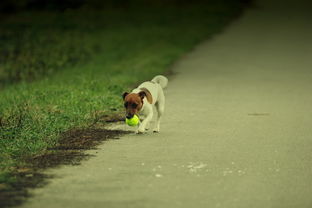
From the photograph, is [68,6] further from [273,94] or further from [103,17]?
[273,94]

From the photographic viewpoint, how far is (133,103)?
959cm

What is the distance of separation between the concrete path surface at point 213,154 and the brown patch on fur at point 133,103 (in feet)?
1.39

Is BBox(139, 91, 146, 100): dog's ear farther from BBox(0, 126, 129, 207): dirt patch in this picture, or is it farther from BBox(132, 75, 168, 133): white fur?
BBox(0, 126, 129, 207): dirt patch

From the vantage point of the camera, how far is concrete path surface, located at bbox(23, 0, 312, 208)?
283 inches

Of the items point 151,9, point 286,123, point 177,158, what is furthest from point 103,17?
point 177,158

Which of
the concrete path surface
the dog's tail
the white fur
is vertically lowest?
the concrete path surface

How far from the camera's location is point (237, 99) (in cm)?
1356

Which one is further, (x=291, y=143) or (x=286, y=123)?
(x=286, y=123)

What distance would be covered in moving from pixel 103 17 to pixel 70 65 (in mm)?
12480

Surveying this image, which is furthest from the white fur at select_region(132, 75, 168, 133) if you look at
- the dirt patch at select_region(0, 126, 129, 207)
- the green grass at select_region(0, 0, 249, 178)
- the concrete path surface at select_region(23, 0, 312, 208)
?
the green grass at select_region(0, 0, 249, 178)

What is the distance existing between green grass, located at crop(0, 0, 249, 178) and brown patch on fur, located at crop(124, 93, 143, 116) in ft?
3.33

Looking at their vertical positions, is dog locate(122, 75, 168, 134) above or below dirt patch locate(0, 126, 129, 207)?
above

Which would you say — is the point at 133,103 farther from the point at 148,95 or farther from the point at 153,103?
the point at 153,103

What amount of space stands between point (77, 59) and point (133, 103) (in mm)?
12962
